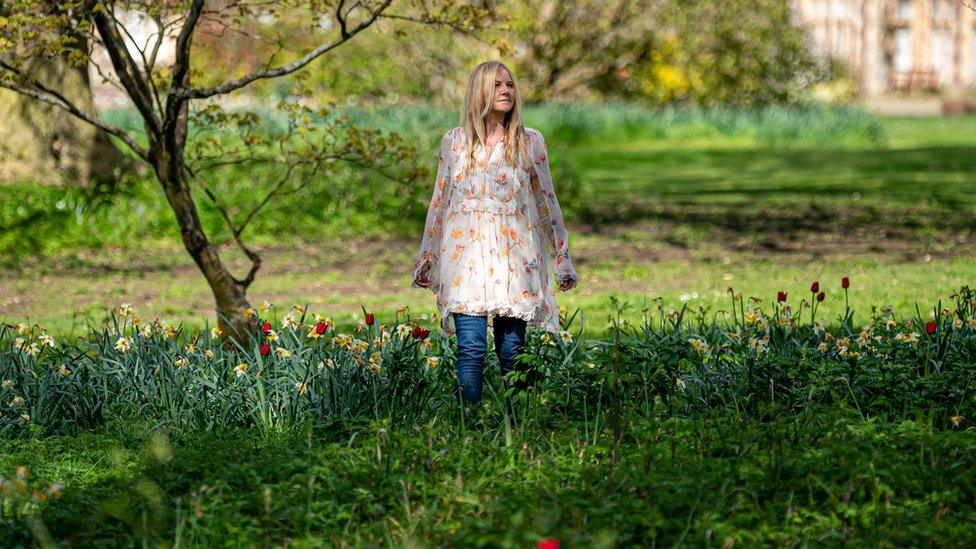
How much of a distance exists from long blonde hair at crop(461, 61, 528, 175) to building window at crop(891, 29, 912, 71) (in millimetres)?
46972

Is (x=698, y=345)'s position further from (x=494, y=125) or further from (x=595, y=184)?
(x=595, y=184)

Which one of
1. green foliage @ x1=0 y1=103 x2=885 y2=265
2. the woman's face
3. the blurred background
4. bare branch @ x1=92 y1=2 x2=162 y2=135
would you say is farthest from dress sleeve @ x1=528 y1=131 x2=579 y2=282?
green foliage @ x1=0 y1=103 x2=885 y2=265

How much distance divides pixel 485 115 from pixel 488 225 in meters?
0.42

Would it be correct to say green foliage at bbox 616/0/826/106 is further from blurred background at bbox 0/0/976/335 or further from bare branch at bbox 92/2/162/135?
bare branch at bbox 92/2/162/135

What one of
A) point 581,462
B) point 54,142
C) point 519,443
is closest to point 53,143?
point 54,142

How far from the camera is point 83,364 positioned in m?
5.78

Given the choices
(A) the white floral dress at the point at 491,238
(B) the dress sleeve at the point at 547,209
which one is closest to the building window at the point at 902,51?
(B) the dress sleeve at the point at 547,209

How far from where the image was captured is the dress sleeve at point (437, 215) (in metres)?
5.38

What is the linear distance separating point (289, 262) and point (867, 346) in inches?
257

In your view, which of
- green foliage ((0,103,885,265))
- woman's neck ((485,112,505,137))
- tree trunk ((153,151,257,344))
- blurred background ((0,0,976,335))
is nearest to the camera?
woman's neck ((485,112,505,137))

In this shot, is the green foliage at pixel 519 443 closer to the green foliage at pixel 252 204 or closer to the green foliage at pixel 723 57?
the green foliage at pixel 252 204

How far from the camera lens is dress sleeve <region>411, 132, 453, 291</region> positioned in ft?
17.7

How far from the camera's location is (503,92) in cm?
521

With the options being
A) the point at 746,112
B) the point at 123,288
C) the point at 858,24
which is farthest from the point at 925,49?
the point at 123,288
